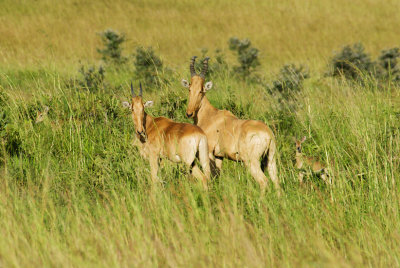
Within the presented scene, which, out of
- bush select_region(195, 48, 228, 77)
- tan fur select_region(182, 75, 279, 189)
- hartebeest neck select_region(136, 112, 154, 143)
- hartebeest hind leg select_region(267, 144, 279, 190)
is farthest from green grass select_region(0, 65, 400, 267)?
bush select_region(195, 48, 228, 77)

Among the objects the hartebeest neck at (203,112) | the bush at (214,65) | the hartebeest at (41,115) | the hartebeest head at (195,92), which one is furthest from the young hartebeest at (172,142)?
the bush at (214,65)

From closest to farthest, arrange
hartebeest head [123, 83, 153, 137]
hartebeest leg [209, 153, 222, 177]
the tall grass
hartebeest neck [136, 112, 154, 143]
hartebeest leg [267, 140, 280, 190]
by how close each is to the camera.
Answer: hartebeest leg [267, 140, 280, 190] < hartebeest head [123, 83, 153, 137] < hartebeest leg [209, 153, 222, 177] < hartebeest neck [136, 112, 154, 143] < the tall grass

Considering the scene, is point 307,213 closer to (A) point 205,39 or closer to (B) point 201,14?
(A) point 205,39

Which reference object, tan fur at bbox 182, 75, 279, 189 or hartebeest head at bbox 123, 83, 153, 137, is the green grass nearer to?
tan fur at bbox 182, 75, 279, 189

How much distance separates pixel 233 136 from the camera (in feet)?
22.5

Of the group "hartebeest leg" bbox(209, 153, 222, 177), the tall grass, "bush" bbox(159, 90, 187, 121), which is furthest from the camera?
the tall grass

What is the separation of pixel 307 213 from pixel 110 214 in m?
1.81

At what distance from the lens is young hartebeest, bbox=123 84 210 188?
6.54 meters

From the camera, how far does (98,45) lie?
27766 millimetres

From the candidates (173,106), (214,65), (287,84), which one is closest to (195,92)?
(173,106)

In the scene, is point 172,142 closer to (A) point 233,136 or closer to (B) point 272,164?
(A) point 233,136

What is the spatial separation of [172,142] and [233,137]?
0.88m

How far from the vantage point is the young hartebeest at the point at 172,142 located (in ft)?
21.4

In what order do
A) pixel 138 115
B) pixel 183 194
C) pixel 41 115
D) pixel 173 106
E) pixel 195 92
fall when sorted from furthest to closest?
1. pixel 173 106
2. pixel 195 92
3. pixel 41 115
4. pixel 138 115
5. pixel 183 194
